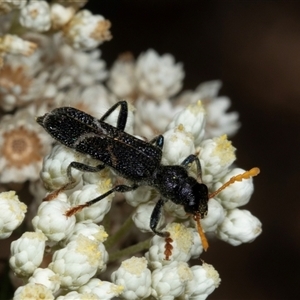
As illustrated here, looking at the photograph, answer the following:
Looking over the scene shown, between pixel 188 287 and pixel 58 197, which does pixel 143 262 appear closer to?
pixel 188 287

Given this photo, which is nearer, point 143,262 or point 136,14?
point 143,262

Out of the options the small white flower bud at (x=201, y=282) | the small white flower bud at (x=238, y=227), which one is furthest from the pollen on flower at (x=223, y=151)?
the small white flower bud at (x=201, y=282)

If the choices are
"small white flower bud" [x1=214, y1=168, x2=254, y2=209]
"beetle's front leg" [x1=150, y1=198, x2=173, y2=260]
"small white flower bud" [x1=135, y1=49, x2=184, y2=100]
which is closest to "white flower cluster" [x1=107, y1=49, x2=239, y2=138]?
"small white flower bud" [x1=135, y1=49, x2=184, y2=100]

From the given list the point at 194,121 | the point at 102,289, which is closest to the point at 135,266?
the point at 102,289

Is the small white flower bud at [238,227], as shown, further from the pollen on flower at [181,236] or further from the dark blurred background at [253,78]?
the dark blurred background at [253,78]

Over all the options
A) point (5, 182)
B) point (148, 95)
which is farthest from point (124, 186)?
point (148, 95)

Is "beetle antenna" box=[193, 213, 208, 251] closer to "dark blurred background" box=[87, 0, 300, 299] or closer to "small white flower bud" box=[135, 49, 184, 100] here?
"small white flower bud" box=[135, 49, 184, 100]
